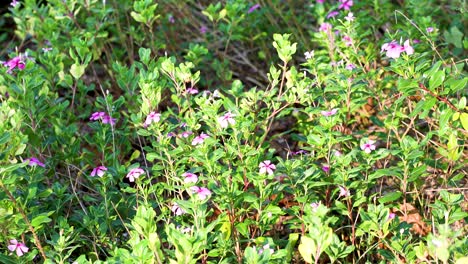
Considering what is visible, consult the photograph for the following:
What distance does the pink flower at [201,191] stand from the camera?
8.46 ft

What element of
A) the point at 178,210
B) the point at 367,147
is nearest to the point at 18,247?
the point at 178,210

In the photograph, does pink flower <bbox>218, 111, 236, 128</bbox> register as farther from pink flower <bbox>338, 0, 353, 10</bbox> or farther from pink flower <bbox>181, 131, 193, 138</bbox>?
pink flower <bbox>338, 0, 353, 10</bbox>

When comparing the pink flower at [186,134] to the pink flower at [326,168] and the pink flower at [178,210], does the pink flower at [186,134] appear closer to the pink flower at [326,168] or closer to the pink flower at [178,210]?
the pink flower at [178,210]

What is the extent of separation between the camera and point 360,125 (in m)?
3.88

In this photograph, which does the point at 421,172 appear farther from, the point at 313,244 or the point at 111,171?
the point at 111,171

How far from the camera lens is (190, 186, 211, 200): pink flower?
8.46ft

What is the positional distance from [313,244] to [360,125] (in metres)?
1.56

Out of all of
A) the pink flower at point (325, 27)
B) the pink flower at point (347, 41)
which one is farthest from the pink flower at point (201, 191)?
the pink flower at point (325, 27)

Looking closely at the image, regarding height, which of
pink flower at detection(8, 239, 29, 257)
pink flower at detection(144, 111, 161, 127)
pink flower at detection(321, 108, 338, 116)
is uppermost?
pink flower at detection(144, 111, 161, 127)

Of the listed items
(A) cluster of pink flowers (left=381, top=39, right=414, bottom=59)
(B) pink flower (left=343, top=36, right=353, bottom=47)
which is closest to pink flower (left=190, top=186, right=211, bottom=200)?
(A) cluster of pink flowers (left=381, top=39, right=414, bottom=59)

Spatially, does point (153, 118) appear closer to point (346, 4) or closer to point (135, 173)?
point (135, 173)

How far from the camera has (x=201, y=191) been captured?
102 inches

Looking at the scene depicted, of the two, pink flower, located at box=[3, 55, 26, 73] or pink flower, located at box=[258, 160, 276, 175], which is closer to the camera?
pink flower, located at box=[258, 160, 276, 175]

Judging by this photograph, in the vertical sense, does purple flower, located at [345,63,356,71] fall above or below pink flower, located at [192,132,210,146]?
below
